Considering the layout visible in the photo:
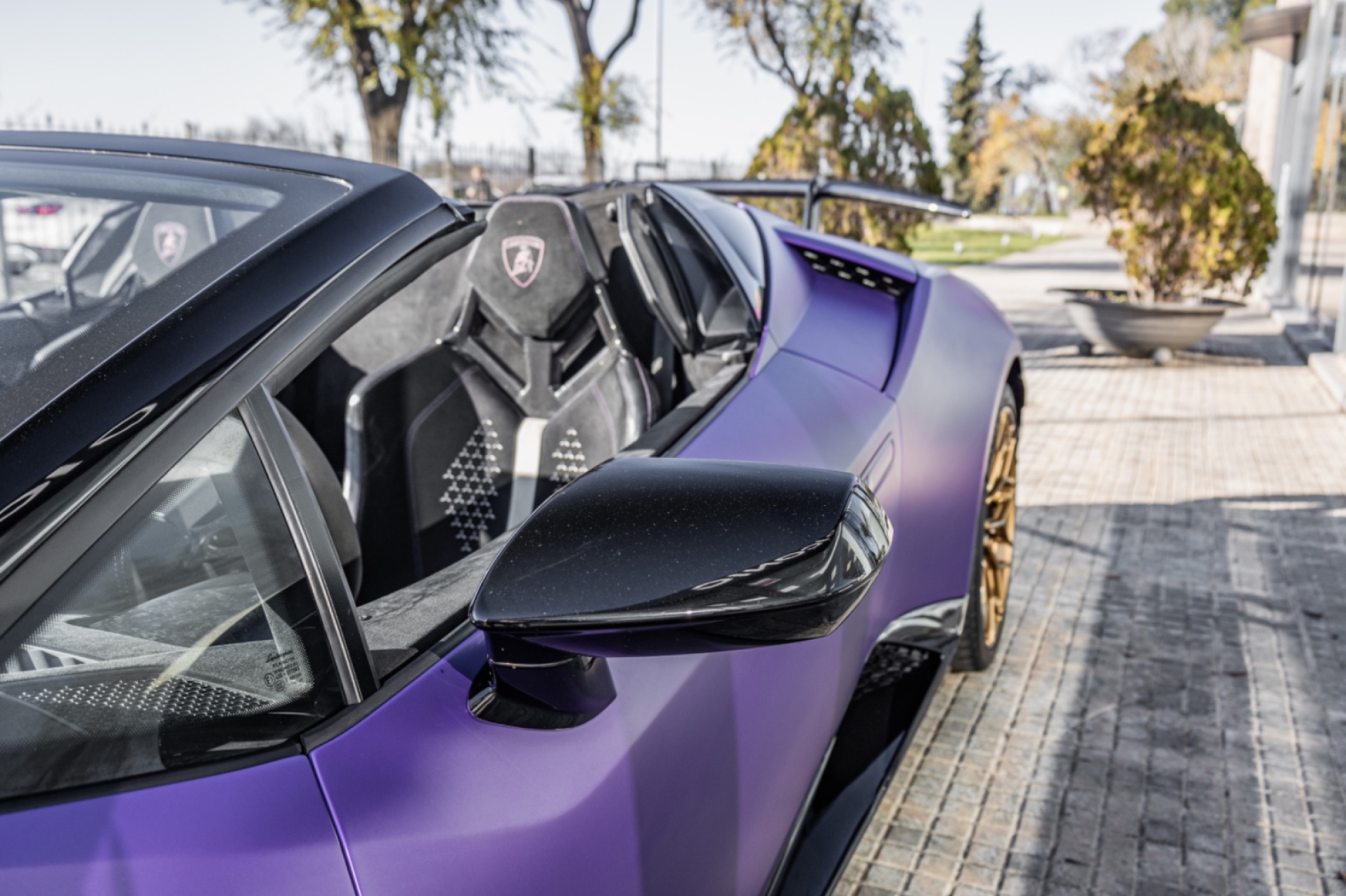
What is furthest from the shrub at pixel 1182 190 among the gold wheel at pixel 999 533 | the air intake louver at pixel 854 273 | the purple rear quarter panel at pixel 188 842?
the purple rear quarter panel at pixel 188 842

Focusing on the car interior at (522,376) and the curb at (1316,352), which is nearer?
the car interior at (522,376)

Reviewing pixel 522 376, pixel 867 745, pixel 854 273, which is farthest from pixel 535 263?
pixel 867 745

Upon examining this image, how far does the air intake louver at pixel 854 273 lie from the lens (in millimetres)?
2635

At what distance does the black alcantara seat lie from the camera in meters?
2.36

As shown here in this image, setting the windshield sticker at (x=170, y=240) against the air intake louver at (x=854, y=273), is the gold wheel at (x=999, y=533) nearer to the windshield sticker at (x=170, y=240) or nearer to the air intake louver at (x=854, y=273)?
the air intake louver at (x=854, y=273)

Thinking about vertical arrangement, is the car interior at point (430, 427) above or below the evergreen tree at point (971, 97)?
below

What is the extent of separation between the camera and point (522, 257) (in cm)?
240

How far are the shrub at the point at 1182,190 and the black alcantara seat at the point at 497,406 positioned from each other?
26.5 ft

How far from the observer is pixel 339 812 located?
91cm

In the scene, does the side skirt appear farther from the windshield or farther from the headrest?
the windshield

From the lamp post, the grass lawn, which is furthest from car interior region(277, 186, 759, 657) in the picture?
the grass lawn

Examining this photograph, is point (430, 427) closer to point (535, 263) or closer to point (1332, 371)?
point (535, 263)

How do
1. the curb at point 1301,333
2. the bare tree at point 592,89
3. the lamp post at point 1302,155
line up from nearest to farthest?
the curb at point 1301,333, the lamp post at point 1302,155, the bare tree at point 592,89

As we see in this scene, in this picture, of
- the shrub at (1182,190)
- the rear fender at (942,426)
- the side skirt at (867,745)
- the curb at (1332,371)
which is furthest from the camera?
the shrub at (1182,190)
